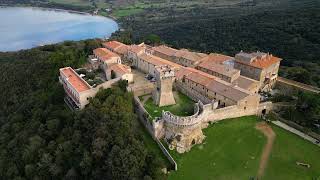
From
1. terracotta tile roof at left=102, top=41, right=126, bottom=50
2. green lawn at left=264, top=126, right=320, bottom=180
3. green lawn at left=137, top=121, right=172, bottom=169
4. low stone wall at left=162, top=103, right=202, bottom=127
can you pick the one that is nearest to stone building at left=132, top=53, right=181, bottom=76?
terracotta tile roof at left=102, top=41, right=126, bottom=50

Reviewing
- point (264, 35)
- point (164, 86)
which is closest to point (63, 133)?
point (164, 86)

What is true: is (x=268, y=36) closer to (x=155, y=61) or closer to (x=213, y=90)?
(x=155, y=61)

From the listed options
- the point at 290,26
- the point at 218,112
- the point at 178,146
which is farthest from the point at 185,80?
the point at 290,26

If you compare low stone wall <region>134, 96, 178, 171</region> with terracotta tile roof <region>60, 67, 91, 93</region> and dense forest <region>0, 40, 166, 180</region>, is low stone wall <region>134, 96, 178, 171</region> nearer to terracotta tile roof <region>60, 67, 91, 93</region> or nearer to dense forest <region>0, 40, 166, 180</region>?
dense forest <region>0, 40, 166, 180</region>

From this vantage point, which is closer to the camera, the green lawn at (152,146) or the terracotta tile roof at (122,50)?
the green lawn at (152,146)

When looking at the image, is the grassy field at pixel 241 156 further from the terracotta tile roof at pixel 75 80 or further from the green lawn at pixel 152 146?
the terracotta tile roof at pixel 75 80

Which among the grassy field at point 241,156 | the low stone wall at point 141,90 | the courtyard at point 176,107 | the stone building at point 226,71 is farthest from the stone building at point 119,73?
the grassy field at point 241,156
